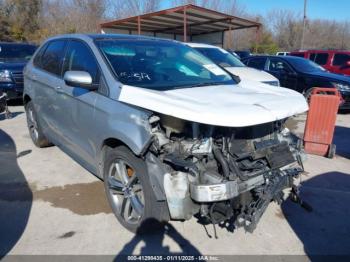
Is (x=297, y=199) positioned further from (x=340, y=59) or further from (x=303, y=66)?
(x=340, y=59)

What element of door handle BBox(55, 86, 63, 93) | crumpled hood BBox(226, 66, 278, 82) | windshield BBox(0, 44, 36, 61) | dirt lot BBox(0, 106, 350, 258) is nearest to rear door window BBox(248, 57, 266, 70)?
crumpled hood BBox(226, 66, 278, 82)

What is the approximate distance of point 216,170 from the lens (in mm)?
2775

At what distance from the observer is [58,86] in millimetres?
4043

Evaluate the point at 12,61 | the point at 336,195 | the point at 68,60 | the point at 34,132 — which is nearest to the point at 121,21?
the point at 12,61

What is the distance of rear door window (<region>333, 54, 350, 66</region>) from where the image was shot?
12.8 metres

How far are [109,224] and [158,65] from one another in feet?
5.95

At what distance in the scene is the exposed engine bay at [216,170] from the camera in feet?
8.74

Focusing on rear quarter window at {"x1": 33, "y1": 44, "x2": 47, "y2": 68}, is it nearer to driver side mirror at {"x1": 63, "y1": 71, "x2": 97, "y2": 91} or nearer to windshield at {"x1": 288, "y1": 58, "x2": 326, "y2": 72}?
driver side mirror at {"x1": 63, "y1": 71, "x2": 97, "y2": 91}

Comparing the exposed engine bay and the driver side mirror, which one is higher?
the driver side mirror

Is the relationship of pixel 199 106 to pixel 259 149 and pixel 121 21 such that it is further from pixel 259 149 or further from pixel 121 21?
pixel 121 21

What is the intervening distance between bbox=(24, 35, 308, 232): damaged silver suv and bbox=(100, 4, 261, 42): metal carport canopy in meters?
12.7

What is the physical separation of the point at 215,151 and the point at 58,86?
92.4 inches

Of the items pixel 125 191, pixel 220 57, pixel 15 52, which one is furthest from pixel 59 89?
pixel 15 52

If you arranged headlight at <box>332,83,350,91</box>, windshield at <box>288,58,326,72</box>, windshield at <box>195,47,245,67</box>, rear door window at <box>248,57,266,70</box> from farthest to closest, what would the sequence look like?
rear door window at <box>248,57,266,70</box>, windshield at <box>288,58,326,72</box>, headlight at <box>332,83,350,91</box>, windshield at <box>195,47,245,67</box>
